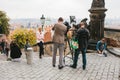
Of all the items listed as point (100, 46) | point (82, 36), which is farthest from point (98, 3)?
point (82, 36)

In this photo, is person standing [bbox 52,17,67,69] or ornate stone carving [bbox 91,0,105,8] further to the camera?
ornate stone carving [bbox 91,0,105,8]

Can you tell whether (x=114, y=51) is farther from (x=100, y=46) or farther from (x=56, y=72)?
(x=56, y=72)

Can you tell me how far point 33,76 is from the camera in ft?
36.1

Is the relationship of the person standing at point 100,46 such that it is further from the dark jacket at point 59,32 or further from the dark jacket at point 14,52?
the dark jacket at point 59,32

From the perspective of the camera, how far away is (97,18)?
19375 millimetres

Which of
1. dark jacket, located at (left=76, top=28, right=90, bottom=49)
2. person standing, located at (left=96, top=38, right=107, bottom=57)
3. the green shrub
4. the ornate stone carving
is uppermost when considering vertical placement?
the ornate stone carving

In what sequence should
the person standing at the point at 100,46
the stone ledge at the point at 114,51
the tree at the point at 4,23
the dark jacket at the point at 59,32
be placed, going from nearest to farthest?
the dark jacket at the point at 59,32 < the stone ledge at the point at 114,51 < the person standing at the point at 100,46 < the tree at the point at 4,23

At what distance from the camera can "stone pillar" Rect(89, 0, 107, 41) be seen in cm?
1925

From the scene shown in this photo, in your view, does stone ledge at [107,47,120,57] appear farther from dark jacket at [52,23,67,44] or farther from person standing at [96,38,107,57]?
dark jacket at [52,23,67,44]

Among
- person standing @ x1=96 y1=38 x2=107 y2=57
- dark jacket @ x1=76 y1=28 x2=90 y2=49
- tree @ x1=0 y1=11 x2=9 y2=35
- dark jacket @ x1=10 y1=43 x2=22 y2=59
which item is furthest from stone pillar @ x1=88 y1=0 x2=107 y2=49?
tree @ x1=0 y1=11 x2=9 y2=35

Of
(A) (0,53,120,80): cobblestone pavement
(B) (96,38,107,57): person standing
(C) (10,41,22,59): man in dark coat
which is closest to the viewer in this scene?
(A) (0,53,120,80): cobblestone pavement

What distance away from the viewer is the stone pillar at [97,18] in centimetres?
1925

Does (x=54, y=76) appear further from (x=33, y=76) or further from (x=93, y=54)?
(x=93, y=54)

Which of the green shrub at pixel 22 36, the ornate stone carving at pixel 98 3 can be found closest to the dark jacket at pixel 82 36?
the ornate stone carving at pixel 98 3
